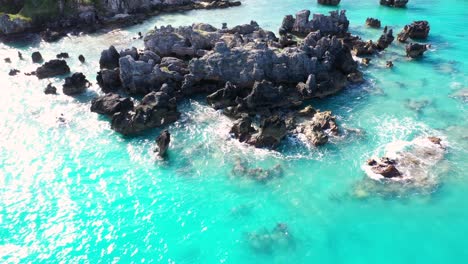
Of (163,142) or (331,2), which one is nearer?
(163,142)

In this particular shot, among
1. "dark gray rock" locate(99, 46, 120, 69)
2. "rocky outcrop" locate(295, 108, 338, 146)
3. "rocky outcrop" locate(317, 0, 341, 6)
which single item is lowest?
"rocky outcrop" locate(295, 108, 338, 146)

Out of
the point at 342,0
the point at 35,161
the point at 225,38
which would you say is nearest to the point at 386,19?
the point at 342,0

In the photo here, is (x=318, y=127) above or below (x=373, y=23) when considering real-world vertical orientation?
below

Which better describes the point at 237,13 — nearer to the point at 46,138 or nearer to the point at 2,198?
the point at 46,138

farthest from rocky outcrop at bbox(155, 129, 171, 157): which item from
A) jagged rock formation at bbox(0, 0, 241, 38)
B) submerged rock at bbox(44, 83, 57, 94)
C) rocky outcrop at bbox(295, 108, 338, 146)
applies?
jagged rock formation at bbox(0, 0, 241, 38)

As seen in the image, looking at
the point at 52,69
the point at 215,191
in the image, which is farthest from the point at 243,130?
the point at 52,69

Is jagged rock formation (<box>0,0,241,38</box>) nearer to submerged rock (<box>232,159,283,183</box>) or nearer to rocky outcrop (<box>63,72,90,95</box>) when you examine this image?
rocky outcrop (<box>63,72,90,95</box>)

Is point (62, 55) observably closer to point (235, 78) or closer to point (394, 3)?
point (235, 78)
